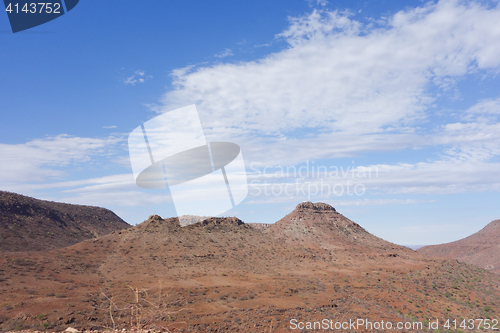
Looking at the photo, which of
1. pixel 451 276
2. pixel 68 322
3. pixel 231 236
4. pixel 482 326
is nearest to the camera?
pixel 68 322

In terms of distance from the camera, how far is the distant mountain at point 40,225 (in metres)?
46.0

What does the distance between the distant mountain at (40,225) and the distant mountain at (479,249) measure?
97215 mm

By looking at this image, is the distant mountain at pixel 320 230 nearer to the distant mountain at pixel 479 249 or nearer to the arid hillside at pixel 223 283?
the arid hillside at pixel 223 283

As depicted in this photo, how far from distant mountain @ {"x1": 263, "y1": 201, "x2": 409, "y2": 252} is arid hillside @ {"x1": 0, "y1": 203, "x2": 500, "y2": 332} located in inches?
184

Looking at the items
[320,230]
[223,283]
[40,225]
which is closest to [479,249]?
[320,230]

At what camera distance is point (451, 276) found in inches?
1585

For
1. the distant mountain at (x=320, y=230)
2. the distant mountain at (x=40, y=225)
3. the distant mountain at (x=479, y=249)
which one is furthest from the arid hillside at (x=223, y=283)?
the distant mountain at (x=479, y=249)

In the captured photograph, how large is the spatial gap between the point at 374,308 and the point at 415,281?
13893 mm

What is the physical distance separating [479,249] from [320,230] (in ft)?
192

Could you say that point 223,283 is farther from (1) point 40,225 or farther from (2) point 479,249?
(2) point 479,249

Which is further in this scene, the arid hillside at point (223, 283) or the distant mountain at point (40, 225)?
the distant mountain at point (40, 225)

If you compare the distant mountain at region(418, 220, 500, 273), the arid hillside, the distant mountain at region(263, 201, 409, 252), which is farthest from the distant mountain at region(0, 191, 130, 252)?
the distant mountain at region(418, 220, 500, 273)

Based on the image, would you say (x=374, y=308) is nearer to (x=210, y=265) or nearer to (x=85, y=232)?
(x=210, y=265)

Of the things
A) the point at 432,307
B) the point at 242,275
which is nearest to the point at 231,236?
the point at 242,275
